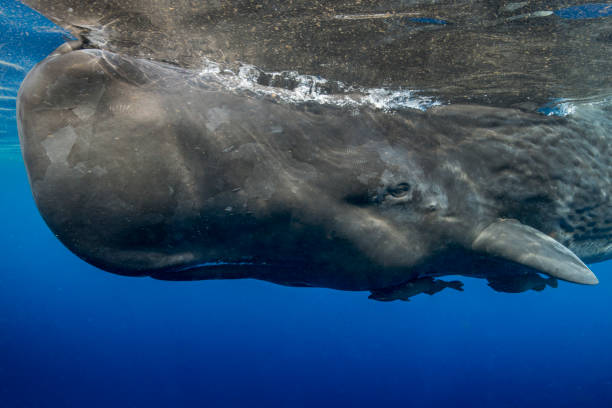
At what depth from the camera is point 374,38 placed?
578cm

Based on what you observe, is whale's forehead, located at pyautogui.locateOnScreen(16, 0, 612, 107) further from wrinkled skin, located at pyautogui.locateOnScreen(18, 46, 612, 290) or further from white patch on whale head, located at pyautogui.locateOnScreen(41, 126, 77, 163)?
white patch on whale head, located at pyautogui.locateOnScreen(41, 126, 77, 163)

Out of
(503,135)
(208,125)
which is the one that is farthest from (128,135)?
(503,135)

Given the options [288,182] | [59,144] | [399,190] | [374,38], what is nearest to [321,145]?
[288,182]

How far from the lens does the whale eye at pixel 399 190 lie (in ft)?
13.8

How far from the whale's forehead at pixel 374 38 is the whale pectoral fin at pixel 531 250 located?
315cm

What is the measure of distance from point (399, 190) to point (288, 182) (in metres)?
1.40

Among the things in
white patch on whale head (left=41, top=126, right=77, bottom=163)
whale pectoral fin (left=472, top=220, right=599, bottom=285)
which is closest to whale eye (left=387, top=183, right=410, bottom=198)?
whale pectoral fin (left=472, top=220, right=599, bottom=285)

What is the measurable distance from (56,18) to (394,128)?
204 inches

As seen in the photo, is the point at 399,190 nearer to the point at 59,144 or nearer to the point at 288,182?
the point at 288,182

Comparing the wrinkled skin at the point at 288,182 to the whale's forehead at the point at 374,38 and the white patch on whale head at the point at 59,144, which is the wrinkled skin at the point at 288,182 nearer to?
the white patch on whale head at the point at 59,144

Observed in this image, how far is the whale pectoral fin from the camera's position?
390cm

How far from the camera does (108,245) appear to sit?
2883 mm

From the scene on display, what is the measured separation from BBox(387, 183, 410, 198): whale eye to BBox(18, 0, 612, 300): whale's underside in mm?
23

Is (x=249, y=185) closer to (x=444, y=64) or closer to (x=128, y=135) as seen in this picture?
(x=128, y=135)
